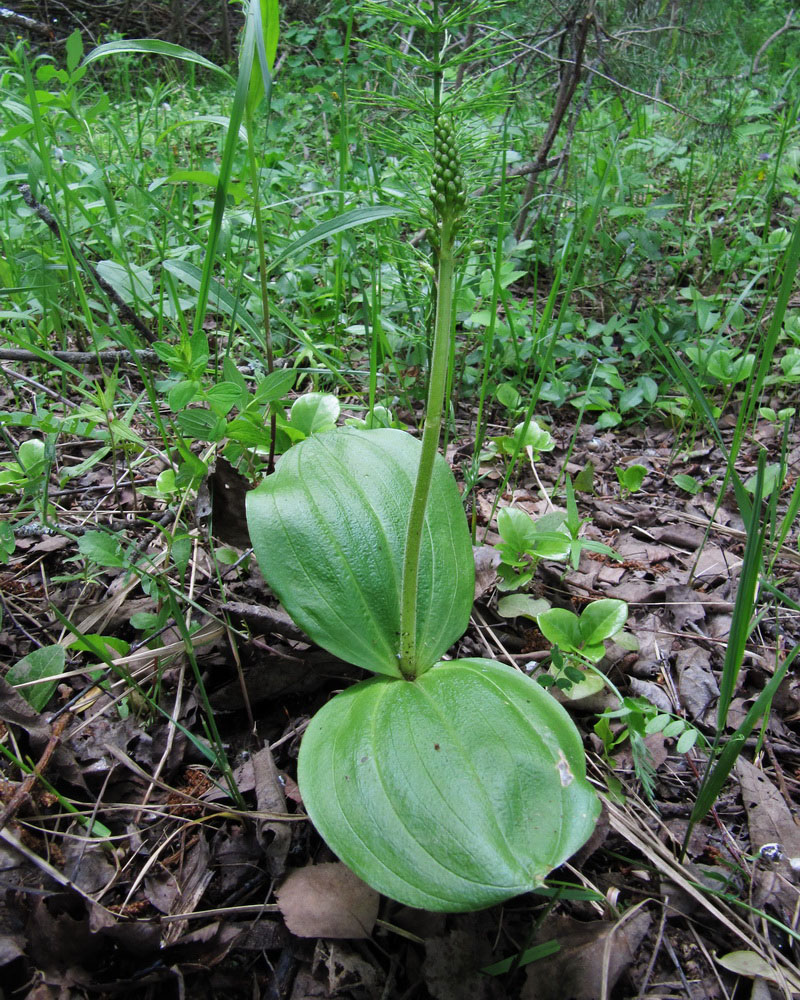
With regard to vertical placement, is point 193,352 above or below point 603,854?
above

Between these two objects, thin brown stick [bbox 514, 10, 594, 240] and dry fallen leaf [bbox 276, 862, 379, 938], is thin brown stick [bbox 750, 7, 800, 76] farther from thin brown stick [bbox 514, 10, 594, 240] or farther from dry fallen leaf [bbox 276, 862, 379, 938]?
dry fallen leaf [bbox 276, 862, 379, 938]

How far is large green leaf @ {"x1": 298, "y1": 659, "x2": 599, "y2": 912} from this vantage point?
93cm

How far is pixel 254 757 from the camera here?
4.31 feet

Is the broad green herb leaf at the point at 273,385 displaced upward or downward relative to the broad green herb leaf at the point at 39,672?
upward

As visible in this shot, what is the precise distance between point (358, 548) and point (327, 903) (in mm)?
662

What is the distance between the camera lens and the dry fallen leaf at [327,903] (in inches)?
42.0

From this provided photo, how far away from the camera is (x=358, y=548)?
1.37m

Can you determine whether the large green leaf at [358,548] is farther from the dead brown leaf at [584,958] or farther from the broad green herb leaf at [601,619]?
the dead brown leaf at [584,958]

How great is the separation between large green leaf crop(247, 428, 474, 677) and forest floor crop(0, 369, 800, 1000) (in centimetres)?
20

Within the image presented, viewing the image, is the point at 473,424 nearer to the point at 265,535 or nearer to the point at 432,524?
the point at 432,524

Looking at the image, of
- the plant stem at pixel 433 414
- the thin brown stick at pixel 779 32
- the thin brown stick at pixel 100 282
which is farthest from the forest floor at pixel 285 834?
the thin brown stick at pixel 779 32

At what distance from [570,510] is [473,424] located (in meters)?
0.92

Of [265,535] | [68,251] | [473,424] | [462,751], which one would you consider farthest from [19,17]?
[462,751]

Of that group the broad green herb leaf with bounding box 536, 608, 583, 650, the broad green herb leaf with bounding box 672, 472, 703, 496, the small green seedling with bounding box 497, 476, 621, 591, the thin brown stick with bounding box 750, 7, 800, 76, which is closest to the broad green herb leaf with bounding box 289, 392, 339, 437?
the small green seedling with bounding box 497, 476, 621, 591
